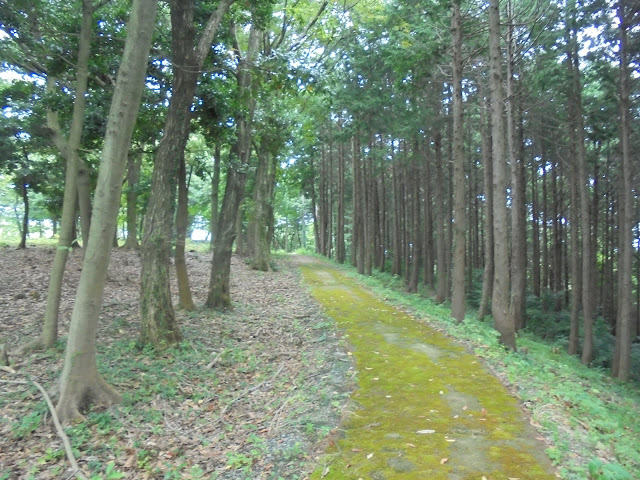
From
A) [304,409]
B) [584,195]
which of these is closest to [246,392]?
[304,409]

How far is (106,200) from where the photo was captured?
202 inches

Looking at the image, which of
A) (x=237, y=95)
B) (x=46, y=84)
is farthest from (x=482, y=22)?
(x=46, y=84)

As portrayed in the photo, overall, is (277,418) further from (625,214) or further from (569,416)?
(625,214)

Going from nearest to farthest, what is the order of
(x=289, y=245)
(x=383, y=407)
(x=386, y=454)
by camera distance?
(x=386, y=454) < (x=383, y=407) < (x=289, y=245)

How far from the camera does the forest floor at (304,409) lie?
13.9 feet

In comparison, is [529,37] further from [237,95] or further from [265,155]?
[265,155]

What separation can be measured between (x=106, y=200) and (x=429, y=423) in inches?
176

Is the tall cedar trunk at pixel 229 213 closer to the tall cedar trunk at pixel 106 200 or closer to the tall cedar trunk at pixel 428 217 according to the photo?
the tall cedar trunk at pixel 106 200

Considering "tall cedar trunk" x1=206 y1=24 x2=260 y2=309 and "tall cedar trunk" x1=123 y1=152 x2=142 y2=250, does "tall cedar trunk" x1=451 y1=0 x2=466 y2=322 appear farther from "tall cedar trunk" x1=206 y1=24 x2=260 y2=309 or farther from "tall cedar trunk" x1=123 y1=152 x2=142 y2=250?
"tall cedar trunk" x1=123 y1=152 x2=142 y2=250

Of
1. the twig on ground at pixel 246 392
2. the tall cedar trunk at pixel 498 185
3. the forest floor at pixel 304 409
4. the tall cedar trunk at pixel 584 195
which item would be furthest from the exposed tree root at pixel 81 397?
the tall cedar trunk at pixel 584 195

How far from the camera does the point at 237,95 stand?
34.0 feet

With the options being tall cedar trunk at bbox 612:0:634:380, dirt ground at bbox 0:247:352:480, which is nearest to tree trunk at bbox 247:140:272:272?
dirt ground at bbox 0:247:352:480

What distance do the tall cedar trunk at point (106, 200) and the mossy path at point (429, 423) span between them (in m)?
3.13

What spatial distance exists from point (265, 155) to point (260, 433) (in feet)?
49.3
